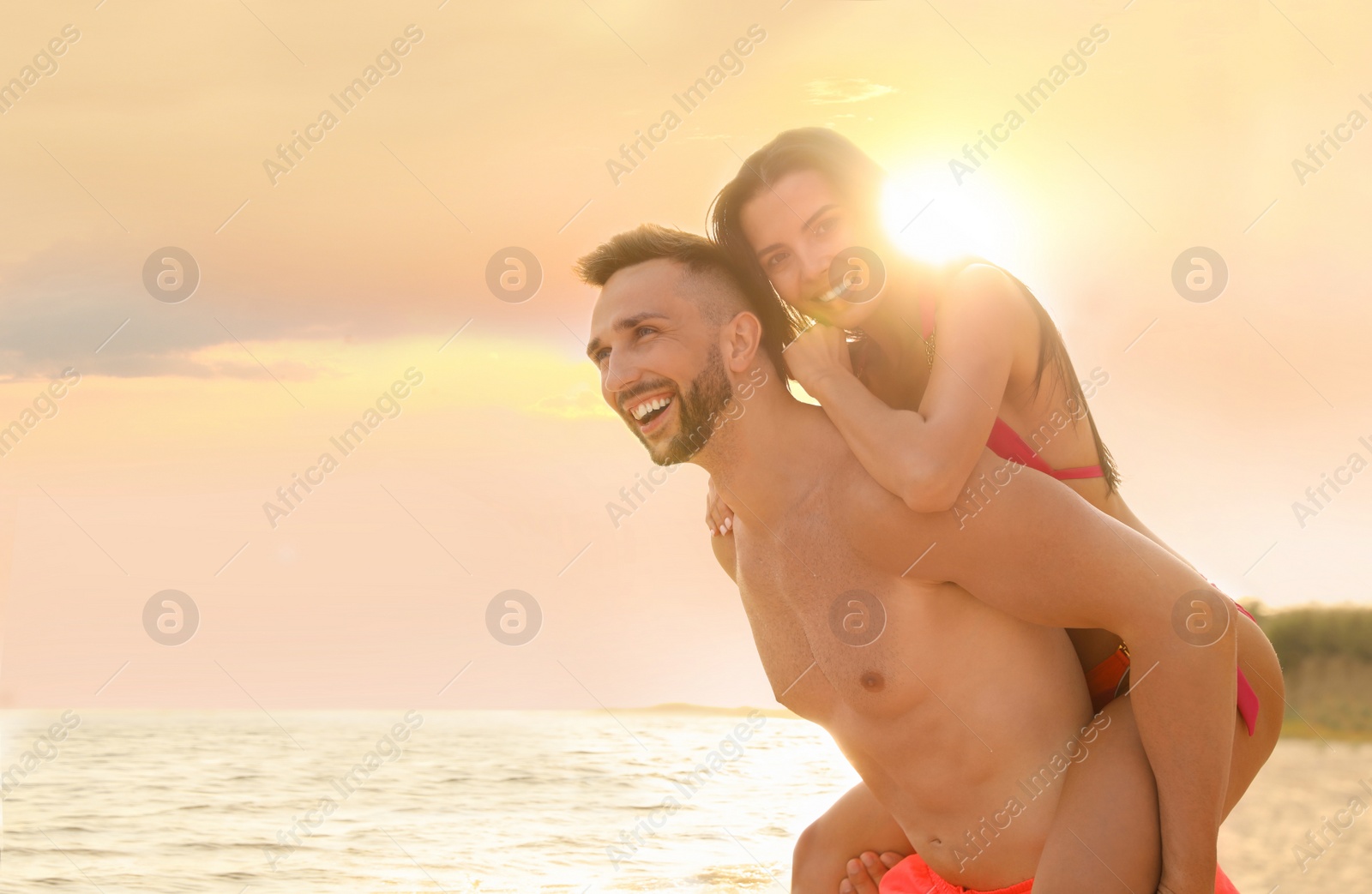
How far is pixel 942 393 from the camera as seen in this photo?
9.96 feet

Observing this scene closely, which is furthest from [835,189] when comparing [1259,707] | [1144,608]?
[1259,707]

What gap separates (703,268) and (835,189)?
1.61ft

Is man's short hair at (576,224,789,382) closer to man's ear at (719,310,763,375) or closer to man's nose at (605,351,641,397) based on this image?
man's ear at (719,310,763,375)

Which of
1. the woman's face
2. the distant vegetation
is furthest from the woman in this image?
the distant vegetation

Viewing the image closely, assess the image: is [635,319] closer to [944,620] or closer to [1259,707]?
[944,620]

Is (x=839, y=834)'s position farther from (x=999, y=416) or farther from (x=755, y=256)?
(x=755, y=256)

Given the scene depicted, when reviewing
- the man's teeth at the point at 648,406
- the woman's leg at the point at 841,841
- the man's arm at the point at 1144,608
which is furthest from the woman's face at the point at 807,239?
the woman's leg at the point at 841,841

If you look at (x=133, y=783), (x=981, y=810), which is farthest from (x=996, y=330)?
(x=133, y=783)

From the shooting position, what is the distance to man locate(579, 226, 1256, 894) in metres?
2.84

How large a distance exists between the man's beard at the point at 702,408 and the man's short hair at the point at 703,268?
6.0 inches

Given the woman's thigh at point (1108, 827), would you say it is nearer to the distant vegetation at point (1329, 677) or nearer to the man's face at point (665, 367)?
the man's face at point (665, 367)

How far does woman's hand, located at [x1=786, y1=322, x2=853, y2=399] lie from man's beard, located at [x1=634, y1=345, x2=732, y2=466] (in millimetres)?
210

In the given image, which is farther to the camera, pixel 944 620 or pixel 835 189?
pixel 835 189

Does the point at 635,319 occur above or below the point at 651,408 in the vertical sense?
above
